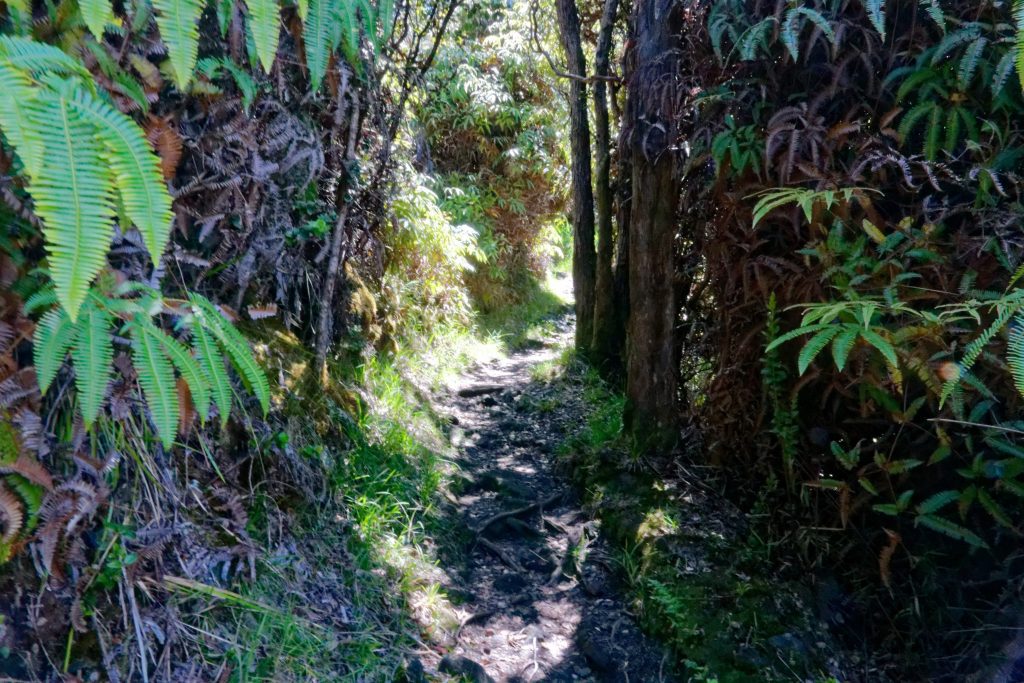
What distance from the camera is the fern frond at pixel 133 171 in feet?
4.66

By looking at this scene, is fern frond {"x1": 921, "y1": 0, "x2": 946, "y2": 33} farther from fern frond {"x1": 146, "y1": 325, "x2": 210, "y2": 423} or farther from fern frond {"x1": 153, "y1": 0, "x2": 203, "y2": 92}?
fern frond {"x1": 146, "y1": 325, "x2": 210, "y2": 423}

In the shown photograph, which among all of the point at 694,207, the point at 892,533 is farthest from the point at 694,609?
the point at 694,207

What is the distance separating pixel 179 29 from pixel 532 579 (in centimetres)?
336

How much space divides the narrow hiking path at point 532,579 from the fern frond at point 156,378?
1767mm

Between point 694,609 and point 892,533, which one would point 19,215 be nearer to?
point 694,609

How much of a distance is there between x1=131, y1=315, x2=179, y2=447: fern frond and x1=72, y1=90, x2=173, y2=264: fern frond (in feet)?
1.92

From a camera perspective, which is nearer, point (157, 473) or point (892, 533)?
point (157, 473)

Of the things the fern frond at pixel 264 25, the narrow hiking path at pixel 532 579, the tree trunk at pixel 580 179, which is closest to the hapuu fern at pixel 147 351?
the fern frond at pixel 264 25

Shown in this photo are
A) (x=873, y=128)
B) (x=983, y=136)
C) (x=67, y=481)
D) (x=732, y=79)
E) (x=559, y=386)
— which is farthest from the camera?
(x=559, y=386)

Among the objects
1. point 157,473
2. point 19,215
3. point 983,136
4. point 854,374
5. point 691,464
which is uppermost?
point 983,136

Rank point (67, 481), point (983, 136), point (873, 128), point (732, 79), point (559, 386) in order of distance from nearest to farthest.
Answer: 1. point (67, 481)
2. point (983, 136)
3. point (873, 128)
4. point (732, 79)
5. point (559, 386)

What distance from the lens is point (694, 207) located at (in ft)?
14.1

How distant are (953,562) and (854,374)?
0.93 metres

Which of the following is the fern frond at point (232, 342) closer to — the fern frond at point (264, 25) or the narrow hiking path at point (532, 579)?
the fern frond at point (264, 25)
